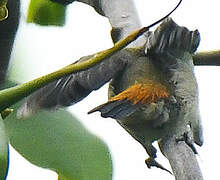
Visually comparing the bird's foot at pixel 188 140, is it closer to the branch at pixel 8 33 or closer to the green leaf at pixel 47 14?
the branch at pixel 8 33

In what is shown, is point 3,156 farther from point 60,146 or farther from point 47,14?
point 47,14

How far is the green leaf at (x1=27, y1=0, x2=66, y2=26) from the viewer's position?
4.06ft

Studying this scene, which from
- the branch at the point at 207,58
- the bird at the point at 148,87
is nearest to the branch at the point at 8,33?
the bird at the point at 148,87

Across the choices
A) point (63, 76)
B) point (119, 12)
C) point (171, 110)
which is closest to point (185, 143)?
point (171, 110)

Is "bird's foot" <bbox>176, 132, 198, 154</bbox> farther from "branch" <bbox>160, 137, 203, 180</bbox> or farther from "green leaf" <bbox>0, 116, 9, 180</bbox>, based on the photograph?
"green leaf" <bbox>0, 116, 9, 180</bbox>

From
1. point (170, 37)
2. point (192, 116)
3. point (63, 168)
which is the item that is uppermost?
point (170, 37)

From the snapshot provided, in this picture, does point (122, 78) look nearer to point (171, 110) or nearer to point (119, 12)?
point (171, 110)

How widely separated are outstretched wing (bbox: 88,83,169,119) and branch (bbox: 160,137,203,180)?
0.05 metres

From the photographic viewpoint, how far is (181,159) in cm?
77

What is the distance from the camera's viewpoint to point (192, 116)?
2.97 feet

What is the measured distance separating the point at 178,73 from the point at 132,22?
0.59 feet

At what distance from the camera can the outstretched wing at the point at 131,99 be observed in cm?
85

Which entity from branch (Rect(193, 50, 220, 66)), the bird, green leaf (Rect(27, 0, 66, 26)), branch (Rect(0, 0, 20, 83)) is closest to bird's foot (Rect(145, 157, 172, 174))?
the bird

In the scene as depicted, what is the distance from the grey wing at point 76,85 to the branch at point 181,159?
95 mm
